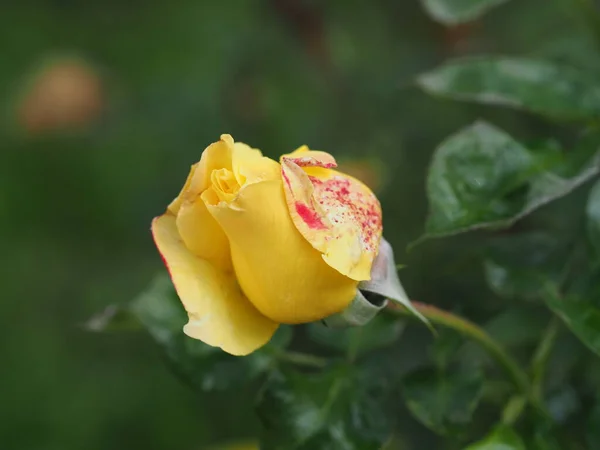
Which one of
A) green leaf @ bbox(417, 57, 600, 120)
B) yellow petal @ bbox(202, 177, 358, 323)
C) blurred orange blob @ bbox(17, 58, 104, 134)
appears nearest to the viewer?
yellow petal @ bbox(202, 177, 358, 323)

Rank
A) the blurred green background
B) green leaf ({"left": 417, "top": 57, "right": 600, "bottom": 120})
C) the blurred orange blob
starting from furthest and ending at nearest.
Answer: the blurred orange blob → the blurred green background → green leaf ({"left": 417, "top": 57, "right": 600, "bottom": 120})

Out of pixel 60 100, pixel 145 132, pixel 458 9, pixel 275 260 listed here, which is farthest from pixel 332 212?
pixel 60 100

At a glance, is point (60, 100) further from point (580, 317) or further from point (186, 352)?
point (580, 317)

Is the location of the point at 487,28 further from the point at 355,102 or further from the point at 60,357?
the point at 60,357

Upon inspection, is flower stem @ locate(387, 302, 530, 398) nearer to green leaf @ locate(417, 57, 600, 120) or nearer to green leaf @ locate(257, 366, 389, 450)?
green leaf @ locate(257, 366, 389, 450)

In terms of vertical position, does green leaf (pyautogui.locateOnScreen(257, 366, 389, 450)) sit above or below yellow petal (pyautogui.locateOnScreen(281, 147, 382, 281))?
below

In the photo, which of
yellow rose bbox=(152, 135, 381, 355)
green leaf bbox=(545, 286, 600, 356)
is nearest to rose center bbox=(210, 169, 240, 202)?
yellow rose bbox=(152, 135, 381, 355)

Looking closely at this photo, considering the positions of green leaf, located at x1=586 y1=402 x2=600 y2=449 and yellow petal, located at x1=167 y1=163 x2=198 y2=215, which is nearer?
yellow petal, located at x1=167 y1=163 x2=198 y2=215
